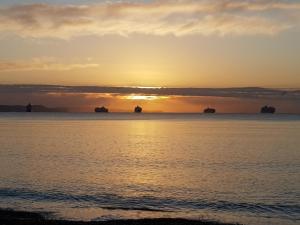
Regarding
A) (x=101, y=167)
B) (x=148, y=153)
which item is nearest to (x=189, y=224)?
(x=101, y=167)

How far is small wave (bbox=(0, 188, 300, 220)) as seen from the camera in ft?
100

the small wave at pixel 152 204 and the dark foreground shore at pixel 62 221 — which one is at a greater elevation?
the dark foreground shore at pixel 62 221

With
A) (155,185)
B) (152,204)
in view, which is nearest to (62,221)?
(152,204)

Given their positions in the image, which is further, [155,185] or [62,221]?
[155,185]

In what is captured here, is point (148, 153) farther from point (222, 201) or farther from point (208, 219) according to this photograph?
point (208, 219)

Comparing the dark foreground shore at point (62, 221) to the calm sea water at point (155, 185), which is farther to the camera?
the calm sea water at point (155, 185)

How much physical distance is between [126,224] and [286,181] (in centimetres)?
2201

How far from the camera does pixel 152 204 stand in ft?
106

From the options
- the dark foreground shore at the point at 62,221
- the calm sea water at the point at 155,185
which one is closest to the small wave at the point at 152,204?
the calm sea water at the point at 155,185

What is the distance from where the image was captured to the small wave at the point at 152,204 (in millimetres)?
30578

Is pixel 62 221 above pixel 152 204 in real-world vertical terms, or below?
above

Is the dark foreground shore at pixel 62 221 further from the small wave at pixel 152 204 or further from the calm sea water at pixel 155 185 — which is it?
the small wave at pixel 152 204

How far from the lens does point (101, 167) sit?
52500 mm

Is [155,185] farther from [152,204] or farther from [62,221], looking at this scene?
[62,221]
